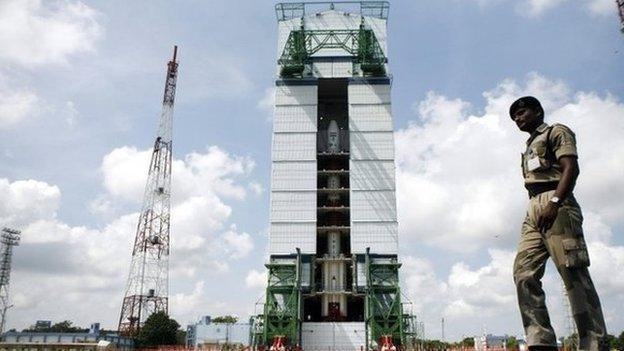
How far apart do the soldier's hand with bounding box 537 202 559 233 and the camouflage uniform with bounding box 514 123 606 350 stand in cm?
18

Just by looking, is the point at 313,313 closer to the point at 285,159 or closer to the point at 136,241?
the point at 285,159

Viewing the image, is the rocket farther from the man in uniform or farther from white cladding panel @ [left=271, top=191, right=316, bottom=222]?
the man in uniform

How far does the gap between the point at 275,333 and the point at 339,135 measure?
2335cm

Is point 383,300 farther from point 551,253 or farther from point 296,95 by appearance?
point 551,253

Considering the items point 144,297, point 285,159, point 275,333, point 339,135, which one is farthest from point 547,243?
point 144,297

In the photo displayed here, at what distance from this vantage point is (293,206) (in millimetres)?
56156

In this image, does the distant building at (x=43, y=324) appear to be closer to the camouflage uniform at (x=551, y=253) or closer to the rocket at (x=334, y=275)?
the rocket at (x=334, y=275)

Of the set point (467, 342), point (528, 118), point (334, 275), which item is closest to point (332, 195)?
point (334, 275)

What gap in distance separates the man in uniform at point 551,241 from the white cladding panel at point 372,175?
50.0 meters

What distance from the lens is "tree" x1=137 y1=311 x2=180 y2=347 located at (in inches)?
2393

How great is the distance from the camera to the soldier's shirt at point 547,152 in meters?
6.16

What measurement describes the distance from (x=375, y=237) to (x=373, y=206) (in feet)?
10.7

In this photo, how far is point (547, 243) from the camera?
614 centimetres

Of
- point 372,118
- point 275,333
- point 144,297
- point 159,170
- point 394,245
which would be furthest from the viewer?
point 159,170
